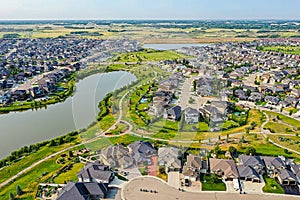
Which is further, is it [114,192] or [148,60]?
[148,60]

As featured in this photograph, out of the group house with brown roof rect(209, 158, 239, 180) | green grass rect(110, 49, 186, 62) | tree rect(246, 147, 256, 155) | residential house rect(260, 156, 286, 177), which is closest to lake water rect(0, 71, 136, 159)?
house with brown roof rect(209, 158, 239, 180)

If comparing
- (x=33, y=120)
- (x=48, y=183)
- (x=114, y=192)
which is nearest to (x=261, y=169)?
(x=114, y=192)

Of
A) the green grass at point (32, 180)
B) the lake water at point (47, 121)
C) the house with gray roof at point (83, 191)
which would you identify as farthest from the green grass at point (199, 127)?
the green grass at point (32, 180)

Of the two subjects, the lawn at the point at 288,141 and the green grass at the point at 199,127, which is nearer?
the lawn at the point at 288,141

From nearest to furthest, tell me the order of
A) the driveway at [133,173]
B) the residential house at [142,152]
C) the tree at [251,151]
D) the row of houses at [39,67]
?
the driveway at [133,173]
the residential house at [142,152]
the tree at [251,151]
the row of houses at [39,67]

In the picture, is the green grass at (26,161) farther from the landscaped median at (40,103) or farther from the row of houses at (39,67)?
the row of houses at (39,67)

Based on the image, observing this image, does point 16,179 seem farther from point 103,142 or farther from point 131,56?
point 131,56

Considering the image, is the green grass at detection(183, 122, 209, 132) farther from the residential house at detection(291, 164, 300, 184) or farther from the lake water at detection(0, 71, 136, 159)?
the lake water at detection(0, 71, 136, 159)
